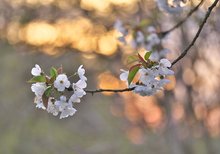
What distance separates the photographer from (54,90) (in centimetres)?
194

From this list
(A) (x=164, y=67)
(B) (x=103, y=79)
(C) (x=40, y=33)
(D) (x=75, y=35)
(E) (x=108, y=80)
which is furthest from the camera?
(B) (x=103, y=79)

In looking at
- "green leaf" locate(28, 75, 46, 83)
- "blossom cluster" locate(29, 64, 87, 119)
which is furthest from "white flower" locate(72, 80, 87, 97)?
"green leaf" locate(28, 75, 46, 83)


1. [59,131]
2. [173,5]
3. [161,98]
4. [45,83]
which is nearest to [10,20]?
[161,98]

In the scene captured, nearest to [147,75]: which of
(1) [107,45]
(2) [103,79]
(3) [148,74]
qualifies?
(3) [148,74]

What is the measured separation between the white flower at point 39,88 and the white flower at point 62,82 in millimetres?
45

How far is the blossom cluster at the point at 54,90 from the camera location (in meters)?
1.92

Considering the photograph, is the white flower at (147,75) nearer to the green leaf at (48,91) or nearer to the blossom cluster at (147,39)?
the green leaf at (48,91)

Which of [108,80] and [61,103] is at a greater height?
[108,80]

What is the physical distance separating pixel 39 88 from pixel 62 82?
0.08 m

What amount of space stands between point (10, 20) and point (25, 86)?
6.69ft

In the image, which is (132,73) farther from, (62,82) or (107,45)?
(107,45)

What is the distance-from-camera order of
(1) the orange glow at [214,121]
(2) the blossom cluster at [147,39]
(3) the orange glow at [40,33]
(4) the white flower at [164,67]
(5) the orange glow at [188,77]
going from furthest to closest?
(1) the orange glow at [214,121] < (3) the orange glow at [40,33] < (5) the orange glow at [188,77] < (2) the blossom cluster at [147,39] < (4) the white flower at [164,67]

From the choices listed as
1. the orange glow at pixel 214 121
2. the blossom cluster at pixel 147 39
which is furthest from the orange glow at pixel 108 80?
the blossom cluster at pixel 147 39

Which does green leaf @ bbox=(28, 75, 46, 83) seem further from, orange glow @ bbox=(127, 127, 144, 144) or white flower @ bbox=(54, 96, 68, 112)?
orange glow @ bbox=(127, 127, 144, 144)
